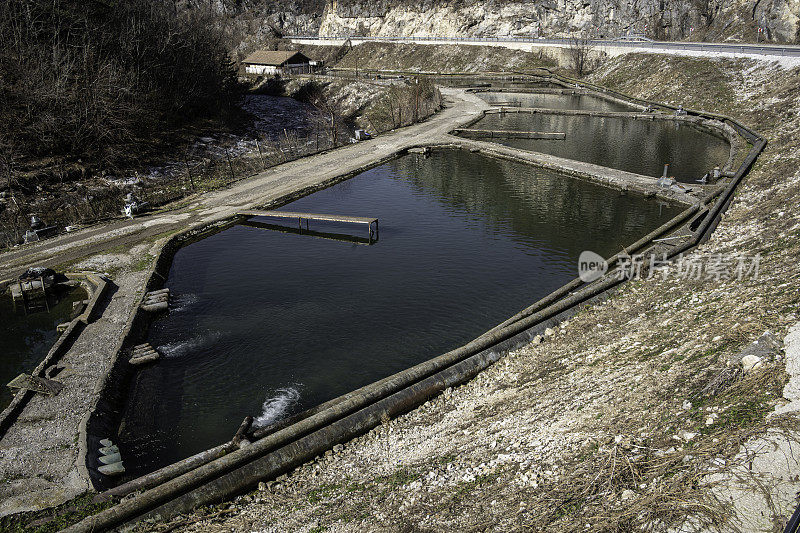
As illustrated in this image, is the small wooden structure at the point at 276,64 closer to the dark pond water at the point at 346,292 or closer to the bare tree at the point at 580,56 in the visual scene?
the bare tree at the point at 580,56

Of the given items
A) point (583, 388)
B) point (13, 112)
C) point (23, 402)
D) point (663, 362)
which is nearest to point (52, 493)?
point (23, 402)

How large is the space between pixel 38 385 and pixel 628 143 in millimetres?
47771

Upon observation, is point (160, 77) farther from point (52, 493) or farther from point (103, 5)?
point (52, 493)

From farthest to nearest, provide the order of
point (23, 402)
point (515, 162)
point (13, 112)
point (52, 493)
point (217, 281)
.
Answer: point (515, 162)
point (13, 112)
point (217, 281)
point (23, 402)
point (52, 493)

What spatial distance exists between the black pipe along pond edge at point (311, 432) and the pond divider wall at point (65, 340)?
5.41 metres

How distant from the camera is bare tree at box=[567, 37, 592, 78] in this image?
88.9 metres

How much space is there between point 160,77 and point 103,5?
290 inches

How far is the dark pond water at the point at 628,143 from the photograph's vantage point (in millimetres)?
40969

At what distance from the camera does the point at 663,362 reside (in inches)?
547

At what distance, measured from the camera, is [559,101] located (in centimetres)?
7281

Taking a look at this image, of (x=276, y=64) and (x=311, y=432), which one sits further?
(x=276, y=64)

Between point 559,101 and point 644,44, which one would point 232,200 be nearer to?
point 559,101

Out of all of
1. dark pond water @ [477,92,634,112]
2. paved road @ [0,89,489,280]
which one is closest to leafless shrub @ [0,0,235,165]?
paved road @ [0,89,489,280]

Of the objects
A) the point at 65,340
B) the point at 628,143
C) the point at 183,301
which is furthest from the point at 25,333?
the point at 628,143
